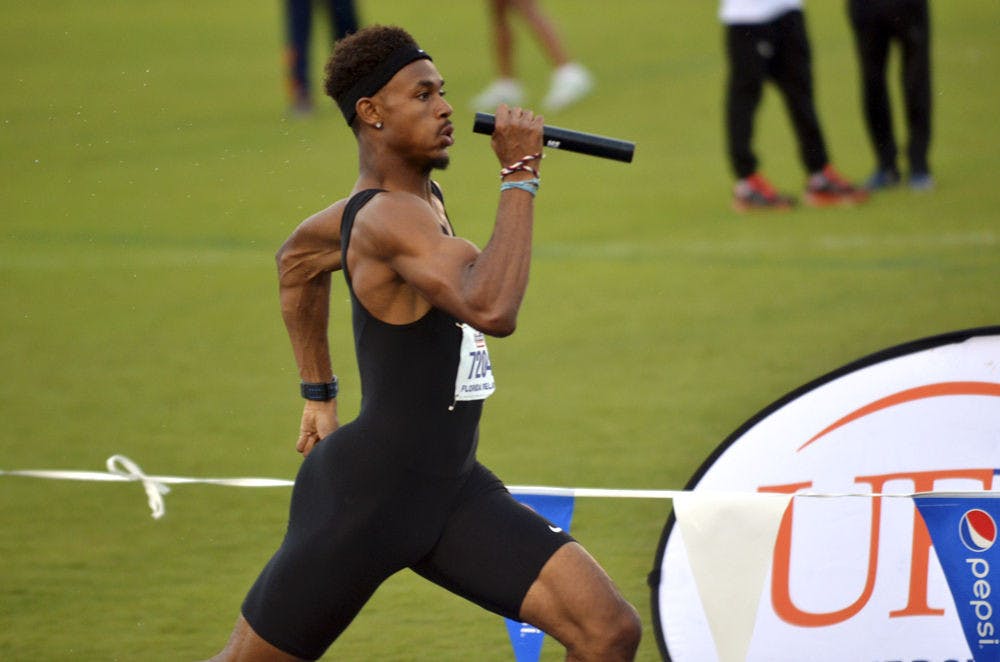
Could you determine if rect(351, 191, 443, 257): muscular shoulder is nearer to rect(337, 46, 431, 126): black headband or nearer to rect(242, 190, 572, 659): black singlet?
rect(242, 190, 572, 659): black singlet

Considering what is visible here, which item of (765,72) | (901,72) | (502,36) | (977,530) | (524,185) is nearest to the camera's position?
(524,185)

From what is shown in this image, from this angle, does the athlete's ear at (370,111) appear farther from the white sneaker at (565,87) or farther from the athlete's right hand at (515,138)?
the white sneaker at (565,87)

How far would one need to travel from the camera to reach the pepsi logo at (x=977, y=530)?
15.4 feet

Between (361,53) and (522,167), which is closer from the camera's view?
(522,167)

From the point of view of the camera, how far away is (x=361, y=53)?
438cm

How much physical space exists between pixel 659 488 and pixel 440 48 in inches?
576

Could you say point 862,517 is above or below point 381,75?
below

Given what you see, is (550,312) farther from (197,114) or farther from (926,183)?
(197,114)

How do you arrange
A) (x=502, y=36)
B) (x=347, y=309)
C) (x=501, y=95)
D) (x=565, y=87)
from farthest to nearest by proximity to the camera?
(x=565, y=87), (x=501, y=95), (x=502, y=36), (x=347, y=309)

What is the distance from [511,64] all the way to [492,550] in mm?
13230

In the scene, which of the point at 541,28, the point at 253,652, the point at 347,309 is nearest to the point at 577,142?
the point at 253,652

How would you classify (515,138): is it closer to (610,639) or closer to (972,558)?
(610,639)

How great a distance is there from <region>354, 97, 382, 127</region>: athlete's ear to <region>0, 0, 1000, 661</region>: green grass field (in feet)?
6.71

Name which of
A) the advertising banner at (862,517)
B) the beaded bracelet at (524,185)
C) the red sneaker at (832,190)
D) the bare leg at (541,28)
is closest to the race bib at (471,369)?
the beaded bracelet at (524,185)
